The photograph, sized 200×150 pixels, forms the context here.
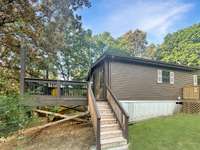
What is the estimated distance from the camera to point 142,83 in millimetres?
12336

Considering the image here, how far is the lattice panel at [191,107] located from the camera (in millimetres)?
12977

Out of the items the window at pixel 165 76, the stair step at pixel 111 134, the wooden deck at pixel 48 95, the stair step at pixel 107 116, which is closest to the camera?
the stair step at pixel 111 134

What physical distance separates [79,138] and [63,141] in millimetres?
753

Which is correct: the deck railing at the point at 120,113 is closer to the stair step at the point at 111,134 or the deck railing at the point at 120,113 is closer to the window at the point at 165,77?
the stair step at the point at 111,134

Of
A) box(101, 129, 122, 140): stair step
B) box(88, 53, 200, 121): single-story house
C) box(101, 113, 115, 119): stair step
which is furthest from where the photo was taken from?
box(88, 53, 200, 121): single-story house

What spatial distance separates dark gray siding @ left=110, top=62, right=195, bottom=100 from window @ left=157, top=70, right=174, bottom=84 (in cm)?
30

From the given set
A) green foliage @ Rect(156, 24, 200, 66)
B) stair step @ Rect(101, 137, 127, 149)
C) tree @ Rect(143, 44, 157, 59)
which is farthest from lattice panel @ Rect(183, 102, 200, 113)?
tree @ Rect(143, 44, 157, 59)

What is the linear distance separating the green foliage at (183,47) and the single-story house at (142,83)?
16.6m

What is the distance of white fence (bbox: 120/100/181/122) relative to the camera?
11680 millimetres

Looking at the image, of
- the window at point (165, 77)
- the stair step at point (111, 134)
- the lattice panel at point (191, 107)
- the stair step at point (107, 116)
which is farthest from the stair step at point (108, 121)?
the lattice panel at point (191, 107)

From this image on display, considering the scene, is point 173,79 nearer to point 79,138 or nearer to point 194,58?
point 79,138

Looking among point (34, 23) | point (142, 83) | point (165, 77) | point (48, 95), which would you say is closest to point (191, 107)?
point (165, 77)

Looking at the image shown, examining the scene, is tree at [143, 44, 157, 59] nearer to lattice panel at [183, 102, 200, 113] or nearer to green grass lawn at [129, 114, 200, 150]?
lattice panel at [183, 102, 200, 113]

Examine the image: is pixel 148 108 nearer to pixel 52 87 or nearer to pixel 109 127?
pixel 109 127
